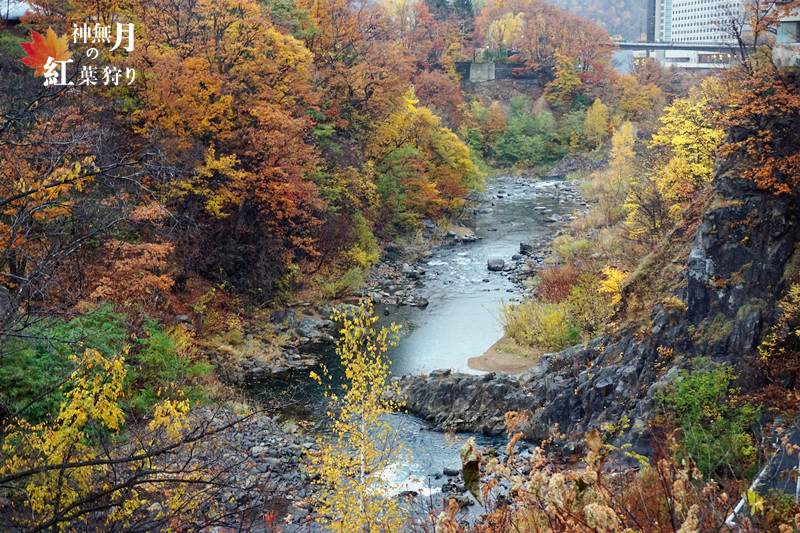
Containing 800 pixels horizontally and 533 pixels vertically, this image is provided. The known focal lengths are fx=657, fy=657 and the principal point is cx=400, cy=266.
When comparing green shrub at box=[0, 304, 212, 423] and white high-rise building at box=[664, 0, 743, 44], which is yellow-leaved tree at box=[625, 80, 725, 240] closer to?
green shrub at box=[0, 304, 212, 423]

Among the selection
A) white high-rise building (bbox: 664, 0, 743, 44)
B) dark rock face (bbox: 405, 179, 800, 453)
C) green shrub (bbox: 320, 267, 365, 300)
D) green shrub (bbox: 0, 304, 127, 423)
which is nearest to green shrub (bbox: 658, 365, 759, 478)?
dark rock face (bbox: 405, 179, 800, 453)

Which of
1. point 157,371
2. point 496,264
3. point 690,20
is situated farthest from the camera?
point 690,20

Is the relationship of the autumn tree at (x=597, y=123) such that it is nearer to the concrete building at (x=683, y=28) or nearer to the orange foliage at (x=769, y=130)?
the concrete building at (x=683, y=28)

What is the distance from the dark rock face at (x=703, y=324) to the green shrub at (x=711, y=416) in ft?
1.58

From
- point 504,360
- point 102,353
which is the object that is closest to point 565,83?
point 504,360

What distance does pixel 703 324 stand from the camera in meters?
13.4

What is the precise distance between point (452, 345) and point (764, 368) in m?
11.6

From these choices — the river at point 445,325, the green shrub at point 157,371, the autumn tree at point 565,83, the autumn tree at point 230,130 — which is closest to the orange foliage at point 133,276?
the green shrub at point 157,371

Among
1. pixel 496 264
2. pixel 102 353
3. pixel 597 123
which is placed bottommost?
pixel 102 353

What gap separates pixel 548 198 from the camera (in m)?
51.2

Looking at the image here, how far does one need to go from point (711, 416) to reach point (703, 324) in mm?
2311

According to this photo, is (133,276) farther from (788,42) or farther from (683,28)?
(683,28)

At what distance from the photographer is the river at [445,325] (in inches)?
621

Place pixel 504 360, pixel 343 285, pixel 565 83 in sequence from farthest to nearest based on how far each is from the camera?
pixel 565 83 → pixel 343 285 → pixel 504 360
